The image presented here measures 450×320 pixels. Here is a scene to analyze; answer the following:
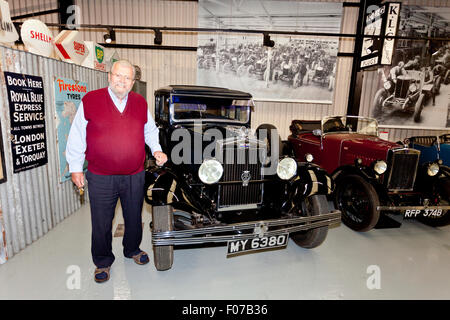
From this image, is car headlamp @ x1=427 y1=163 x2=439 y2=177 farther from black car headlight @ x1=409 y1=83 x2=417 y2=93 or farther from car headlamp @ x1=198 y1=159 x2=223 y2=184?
black car headlight @ x1=409 y1=83 x2=417 y2=93

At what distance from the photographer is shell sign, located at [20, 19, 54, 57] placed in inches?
112

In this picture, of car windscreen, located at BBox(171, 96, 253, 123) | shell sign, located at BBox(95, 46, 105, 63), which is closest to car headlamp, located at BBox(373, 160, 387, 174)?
car windscreen, located at BBox(171, 96, 253, 123)

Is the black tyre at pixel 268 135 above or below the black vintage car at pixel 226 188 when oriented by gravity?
above

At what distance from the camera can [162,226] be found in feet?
7.09

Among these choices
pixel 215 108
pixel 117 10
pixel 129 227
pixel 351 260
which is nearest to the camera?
pixel 129 227

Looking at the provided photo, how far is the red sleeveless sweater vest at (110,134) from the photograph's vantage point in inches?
78.5

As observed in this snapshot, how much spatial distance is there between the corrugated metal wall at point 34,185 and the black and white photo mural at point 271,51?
12.2ft

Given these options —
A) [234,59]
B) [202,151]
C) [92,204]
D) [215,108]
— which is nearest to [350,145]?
[215,108]

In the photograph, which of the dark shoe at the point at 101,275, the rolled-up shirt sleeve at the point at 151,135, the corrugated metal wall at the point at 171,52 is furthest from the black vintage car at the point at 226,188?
the corrugated metal wall at the point at 171,52

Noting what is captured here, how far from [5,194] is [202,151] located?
1869 millimetres

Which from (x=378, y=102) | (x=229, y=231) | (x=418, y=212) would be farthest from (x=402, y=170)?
(x=378, y=102)

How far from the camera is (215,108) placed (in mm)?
3328

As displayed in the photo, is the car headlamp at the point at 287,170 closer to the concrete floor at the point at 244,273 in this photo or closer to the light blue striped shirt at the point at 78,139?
the concrete floor at the point at 244,273

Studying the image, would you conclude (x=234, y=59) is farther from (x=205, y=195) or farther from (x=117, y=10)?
(x=205, y=195)
